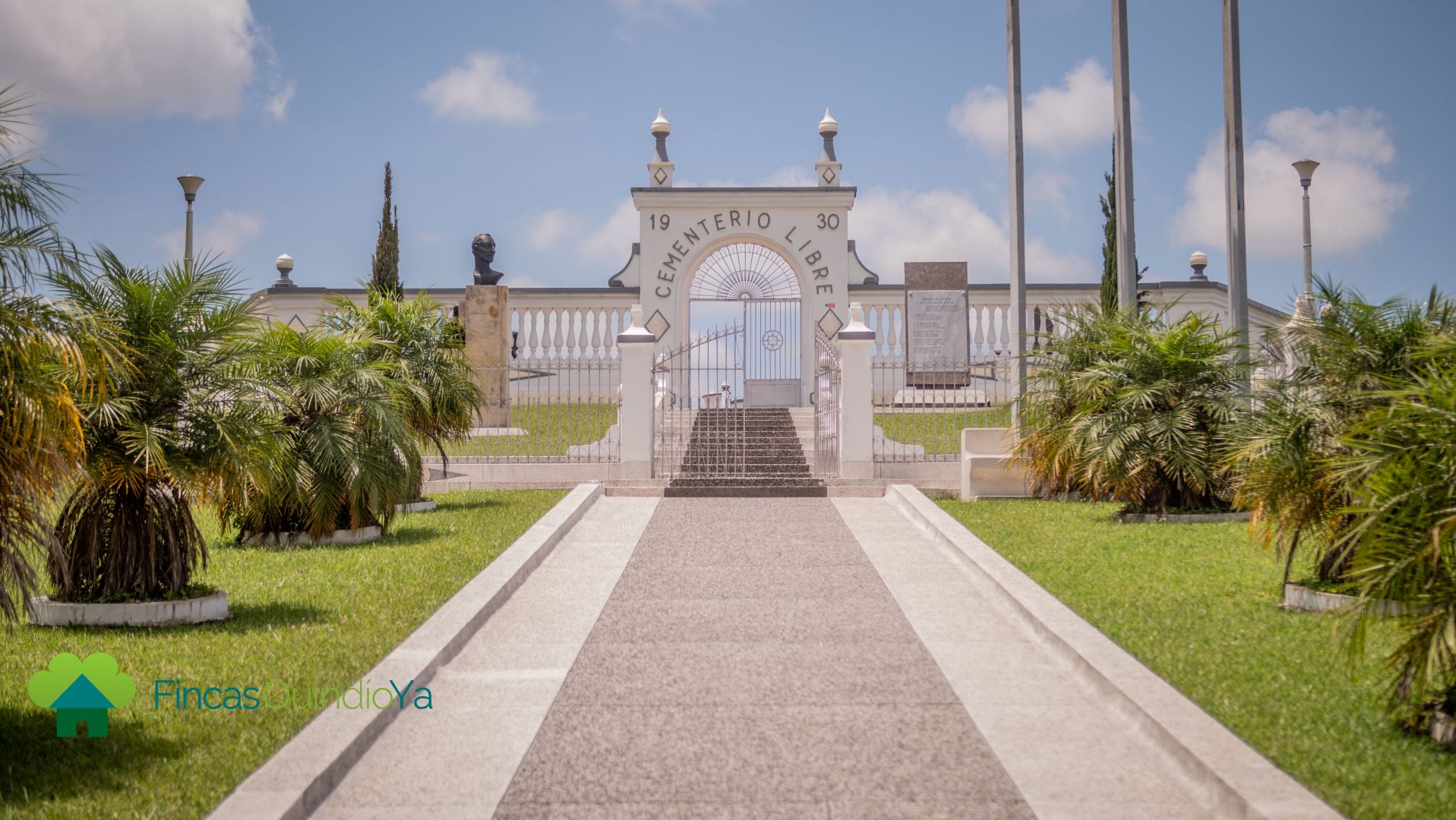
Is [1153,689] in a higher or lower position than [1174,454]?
lower

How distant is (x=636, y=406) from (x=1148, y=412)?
743cm

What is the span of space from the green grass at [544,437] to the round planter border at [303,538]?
3661mm

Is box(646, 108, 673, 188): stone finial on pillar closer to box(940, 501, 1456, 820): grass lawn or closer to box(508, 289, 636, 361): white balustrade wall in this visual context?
box(508, 289, 636, 361): white balustrade wall

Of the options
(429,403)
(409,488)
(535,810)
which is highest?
(429,403)

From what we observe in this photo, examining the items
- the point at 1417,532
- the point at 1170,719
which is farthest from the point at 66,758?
the point at 1417,532

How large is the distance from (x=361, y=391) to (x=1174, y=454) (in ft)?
27.7

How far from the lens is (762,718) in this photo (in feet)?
18.9

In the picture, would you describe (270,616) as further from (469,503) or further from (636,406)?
(636,406)

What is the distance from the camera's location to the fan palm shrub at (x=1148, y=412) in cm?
1252

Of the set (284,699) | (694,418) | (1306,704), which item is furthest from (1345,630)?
(694,418)

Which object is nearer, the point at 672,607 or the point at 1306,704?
the point at 1306,704

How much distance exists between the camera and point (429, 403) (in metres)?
14.4

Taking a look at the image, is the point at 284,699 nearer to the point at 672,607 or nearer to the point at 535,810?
the point at 535,810

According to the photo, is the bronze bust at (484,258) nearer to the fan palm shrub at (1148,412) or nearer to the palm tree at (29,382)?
the fan palm shrub at (1148,412)
